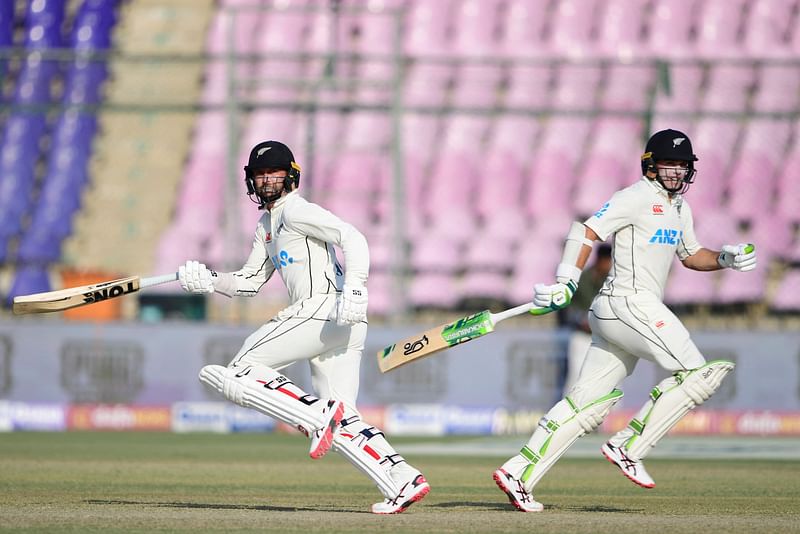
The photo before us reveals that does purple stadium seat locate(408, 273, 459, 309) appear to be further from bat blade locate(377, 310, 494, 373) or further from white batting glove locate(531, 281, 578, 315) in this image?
white batting glove locate(531, 281, 578, 315)

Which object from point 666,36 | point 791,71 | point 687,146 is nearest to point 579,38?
point 666,36

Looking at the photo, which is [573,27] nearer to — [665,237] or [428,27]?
[428,27]

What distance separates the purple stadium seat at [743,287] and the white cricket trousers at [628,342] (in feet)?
32.4

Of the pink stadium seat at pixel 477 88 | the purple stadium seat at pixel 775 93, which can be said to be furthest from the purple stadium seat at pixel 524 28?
the purple stadium seat at pixel 775 93

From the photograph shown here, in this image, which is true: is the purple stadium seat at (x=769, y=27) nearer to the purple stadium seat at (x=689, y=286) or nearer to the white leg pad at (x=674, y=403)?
the purple stadium seat at (x=689, y=286)

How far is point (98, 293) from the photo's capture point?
7.52 metres

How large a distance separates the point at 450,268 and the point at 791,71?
20.2ft

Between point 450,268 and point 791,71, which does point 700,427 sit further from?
point 791,71

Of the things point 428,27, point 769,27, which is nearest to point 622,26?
point 769,27

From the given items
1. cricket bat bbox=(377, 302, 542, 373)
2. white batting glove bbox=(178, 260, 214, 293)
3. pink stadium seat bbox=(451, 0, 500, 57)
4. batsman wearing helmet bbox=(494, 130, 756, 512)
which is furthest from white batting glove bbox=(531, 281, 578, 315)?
pink stadium seat bbox=(451, 0, 500, 57)

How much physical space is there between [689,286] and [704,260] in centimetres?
971

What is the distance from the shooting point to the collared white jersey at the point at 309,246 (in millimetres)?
6695

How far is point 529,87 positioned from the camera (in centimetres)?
2009

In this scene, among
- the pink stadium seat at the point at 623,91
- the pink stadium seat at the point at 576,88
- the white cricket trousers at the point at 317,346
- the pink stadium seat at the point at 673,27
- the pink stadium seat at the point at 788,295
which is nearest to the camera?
the white cricket trousers at the point at 317,346
